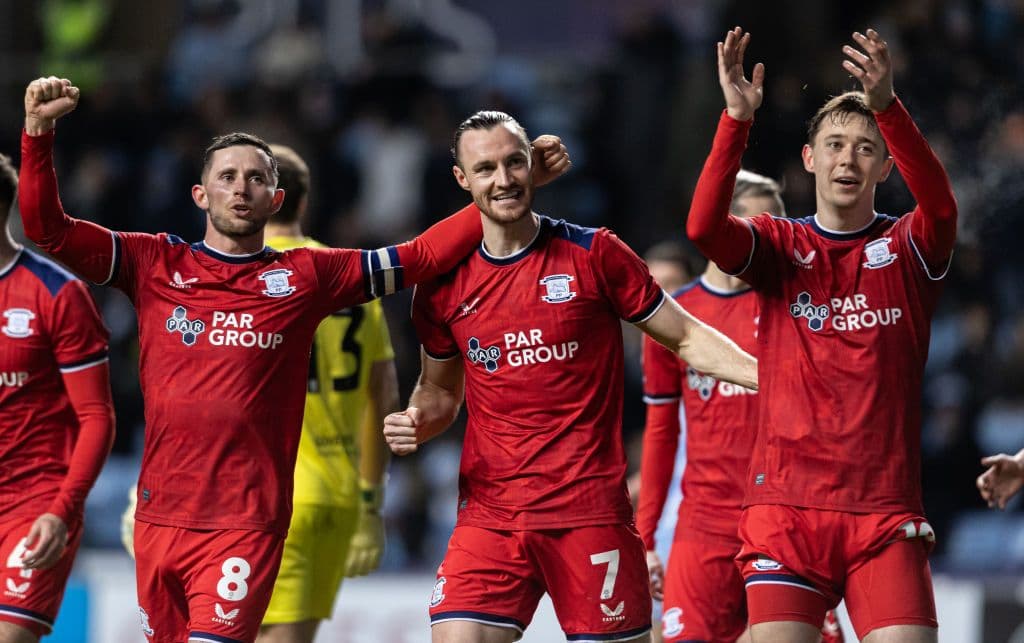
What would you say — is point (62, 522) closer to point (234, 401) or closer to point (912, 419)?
point (234, 401)

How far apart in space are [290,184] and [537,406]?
1.92 metres

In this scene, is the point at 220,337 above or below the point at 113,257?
below

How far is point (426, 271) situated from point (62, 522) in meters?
1.74

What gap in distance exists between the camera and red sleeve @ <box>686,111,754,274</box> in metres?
5.44

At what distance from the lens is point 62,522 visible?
20.6 ft

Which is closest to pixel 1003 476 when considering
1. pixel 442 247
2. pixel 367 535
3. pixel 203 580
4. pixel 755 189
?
pixel 755 189

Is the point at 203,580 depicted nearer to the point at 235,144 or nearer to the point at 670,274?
the point at 235,144

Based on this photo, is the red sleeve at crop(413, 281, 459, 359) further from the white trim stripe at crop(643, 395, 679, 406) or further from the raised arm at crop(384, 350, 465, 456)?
the white trim stripe at crop(643, 395, 679, 406)

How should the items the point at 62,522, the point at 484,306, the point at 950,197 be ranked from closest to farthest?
the point at 950,197
the point at 484,306
the point at 62,522

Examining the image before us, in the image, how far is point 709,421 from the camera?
685cm

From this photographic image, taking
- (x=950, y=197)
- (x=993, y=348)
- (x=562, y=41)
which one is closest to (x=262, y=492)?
(x=950, y=197)

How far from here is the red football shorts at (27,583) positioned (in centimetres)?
640

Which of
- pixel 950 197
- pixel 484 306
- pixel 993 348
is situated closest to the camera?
pixel 950 197

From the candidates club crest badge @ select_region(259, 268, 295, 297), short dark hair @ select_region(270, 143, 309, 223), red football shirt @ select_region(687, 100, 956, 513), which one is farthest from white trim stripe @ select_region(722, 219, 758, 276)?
short dark hair @ select_region(270, 143, 309, 223)
